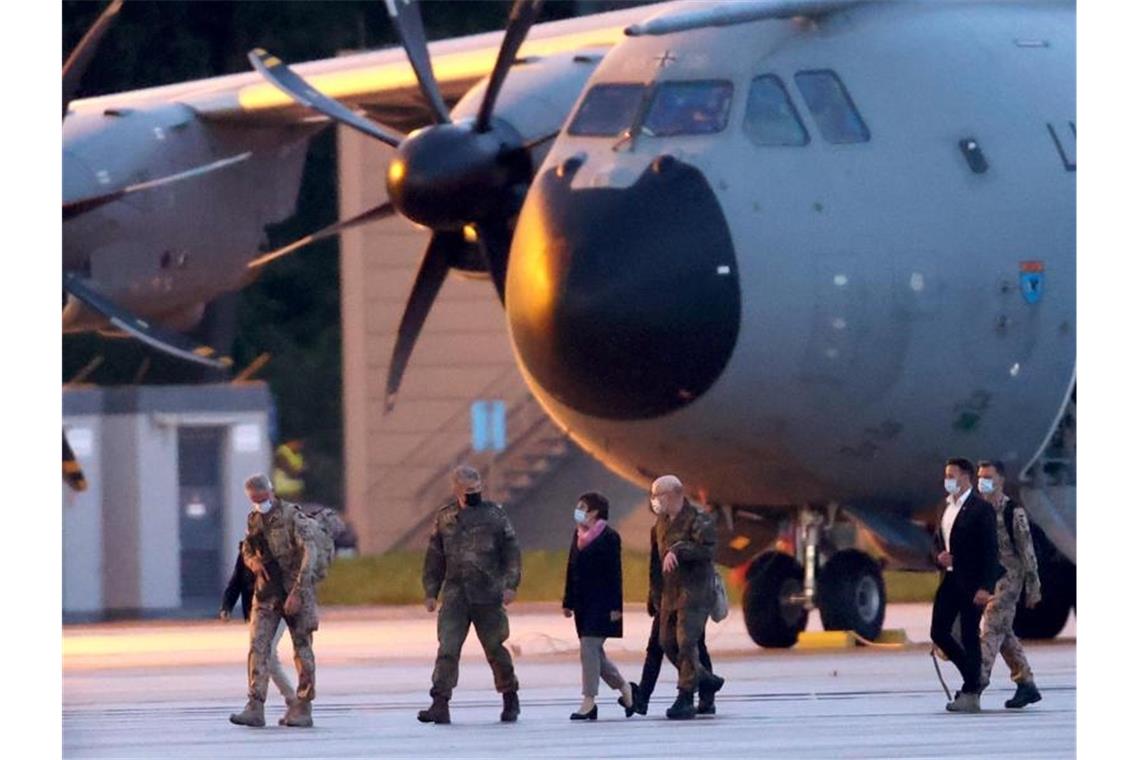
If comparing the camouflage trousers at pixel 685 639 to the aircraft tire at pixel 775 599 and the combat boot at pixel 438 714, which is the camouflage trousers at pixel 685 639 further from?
the aircraft tire at pixel 775 599

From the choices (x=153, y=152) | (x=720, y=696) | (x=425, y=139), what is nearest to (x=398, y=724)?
(x=720, y=696)

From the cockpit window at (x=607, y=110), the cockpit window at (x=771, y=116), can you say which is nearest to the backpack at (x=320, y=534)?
the cockpit window at (x=607, y=110)

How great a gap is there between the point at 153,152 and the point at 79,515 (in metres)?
4.68

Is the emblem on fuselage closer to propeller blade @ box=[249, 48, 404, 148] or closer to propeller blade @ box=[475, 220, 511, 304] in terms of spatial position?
propeller blade @ box=[475, 220, 511, 304]

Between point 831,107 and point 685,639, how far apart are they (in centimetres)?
504

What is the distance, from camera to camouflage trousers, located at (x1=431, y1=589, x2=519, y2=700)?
54.6 ft

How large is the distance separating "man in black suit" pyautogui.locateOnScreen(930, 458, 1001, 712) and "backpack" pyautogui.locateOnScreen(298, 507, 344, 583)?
3.44 meters

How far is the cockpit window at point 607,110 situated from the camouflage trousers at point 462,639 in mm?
4707

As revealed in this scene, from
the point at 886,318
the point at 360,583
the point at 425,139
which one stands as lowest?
the point at 360,583

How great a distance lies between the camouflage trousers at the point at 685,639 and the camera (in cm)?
1677

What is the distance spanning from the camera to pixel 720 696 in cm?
1838

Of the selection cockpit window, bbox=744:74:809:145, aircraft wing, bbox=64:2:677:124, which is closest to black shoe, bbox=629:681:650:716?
cockpit window, bbox=744:74:809:145
